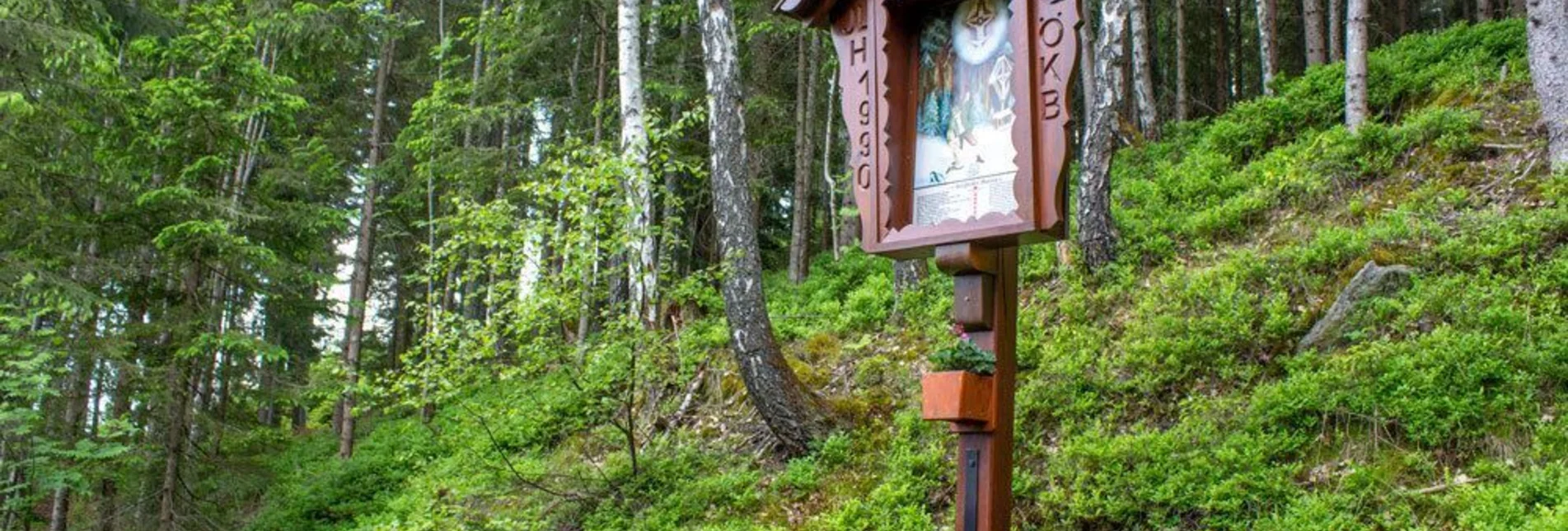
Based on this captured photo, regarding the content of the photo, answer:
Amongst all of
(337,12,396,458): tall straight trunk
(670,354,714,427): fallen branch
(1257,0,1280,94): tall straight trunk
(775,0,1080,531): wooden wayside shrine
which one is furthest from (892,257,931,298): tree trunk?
(337,12,396,458): tall straight trunk

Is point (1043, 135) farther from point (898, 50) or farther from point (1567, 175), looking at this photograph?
point (1567, 175)

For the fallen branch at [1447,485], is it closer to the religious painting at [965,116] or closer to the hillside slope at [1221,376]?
the hillside slope at [1221,376]

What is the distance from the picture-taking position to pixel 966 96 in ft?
13.2

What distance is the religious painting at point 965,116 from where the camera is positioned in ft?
12.6

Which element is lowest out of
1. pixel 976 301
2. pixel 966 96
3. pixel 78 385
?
pixel 78 385

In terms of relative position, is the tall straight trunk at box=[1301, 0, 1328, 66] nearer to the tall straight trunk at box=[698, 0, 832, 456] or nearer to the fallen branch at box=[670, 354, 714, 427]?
the tall straight trunk at box=[698, 0, 832, 456]

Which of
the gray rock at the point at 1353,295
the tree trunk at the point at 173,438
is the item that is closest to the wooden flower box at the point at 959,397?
the gray rock at the point at 1353,295

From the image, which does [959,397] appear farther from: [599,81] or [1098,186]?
[599,81]

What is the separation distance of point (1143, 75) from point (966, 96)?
10475mm

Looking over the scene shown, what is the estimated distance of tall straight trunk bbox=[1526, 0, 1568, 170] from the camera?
6848mm

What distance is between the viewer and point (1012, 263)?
3955mm

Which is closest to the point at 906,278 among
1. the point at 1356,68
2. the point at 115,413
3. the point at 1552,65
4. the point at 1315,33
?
the point at 1356,68

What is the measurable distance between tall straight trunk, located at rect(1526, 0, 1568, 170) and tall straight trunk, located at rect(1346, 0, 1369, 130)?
194cm

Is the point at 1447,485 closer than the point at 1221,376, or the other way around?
the point at 1447,485
